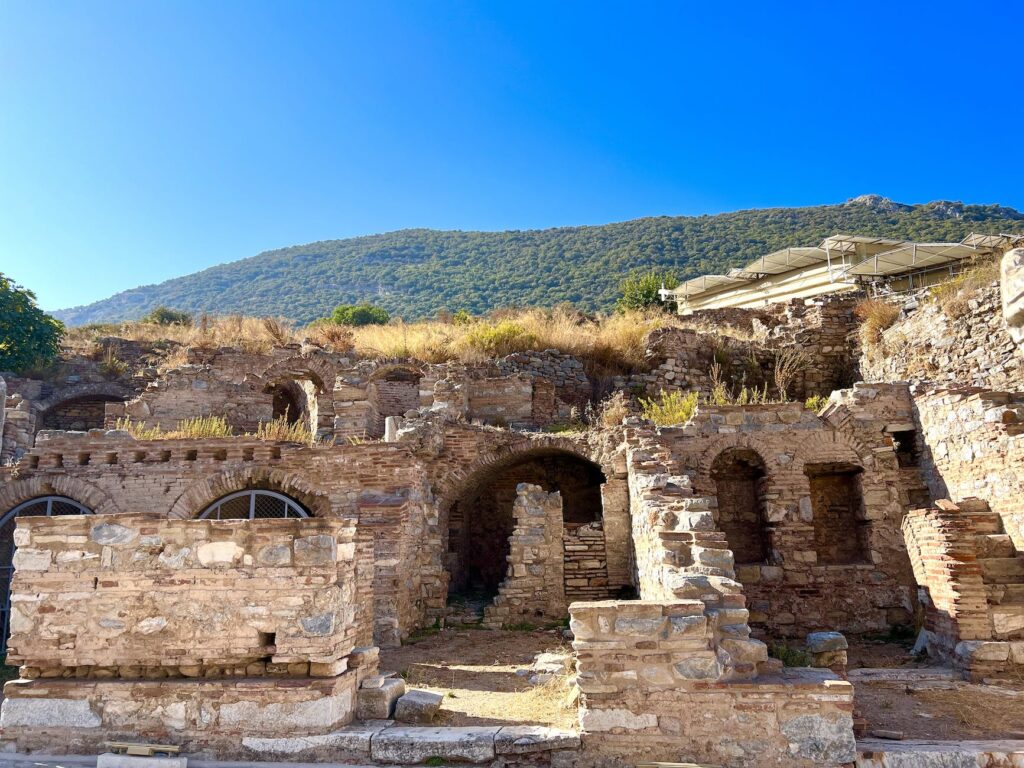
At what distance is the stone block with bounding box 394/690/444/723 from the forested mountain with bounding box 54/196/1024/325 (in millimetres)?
40296

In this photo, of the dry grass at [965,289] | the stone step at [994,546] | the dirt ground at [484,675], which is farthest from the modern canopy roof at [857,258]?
the dirt ground at [484,675]

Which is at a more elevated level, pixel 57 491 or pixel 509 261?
pixel 509 261

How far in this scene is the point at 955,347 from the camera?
13.8 m

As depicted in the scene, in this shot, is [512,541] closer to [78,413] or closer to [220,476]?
[220,476]

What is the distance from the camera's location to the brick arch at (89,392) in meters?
20.5

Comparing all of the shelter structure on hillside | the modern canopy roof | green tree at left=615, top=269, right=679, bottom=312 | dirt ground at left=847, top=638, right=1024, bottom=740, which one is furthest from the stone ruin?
green tree at left=615, top=269, right=679, bottom=312

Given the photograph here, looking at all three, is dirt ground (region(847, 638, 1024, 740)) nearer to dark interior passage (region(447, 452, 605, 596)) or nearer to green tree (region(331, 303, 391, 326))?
dark interior passage (region(447, 452, 605, 596))

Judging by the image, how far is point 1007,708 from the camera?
21.2 feet

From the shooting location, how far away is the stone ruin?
508 centimetres

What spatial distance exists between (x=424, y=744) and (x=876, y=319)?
1642 centimetres

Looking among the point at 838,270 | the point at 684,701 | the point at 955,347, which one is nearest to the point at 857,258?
the point at 838,270

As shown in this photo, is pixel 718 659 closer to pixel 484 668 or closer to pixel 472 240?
pixel 484 668

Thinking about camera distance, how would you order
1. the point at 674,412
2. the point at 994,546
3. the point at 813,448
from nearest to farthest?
the point at 994,546
the point at 813,448
the point at 674,412

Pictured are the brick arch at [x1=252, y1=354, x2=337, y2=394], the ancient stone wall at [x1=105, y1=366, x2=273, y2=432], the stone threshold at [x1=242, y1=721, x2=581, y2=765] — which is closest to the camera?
the stone threshold at [x1=242, y1=721, x2=581, y2=765]
